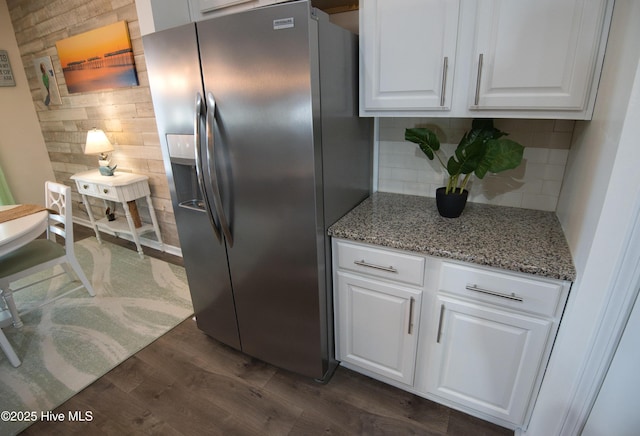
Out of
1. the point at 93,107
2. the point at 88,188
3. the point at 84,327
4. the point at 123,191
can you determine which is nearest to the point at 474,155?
the point at 84,327

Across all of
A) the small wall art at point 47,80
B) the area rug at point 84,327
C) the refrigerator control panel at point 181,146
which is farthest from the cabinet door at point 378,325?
the small wall art at point 47,80

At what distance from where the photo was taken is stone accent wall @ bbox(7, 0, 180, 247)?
2.78 metres

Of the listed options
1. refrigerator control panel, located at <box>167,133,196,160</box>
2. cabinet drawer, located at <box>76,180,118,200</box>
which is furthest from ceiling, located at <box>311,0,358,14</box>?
cabinet drawer, located at <box>76,180,118,200</box>

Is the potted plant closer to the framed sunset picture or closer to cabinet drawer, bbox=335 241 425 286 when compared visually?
cabinet drawer, bbox=335 241 425 286

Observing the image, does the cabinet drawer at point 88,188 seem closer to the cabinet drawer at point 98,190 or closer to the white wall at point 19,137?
the cabinet drawer at point 98,190

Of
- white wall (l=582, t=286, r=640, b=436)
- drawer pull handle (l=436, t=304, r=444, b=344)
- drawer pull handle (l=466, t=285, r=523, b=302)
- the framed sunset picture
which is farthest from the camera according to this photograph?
the framed sunset picture

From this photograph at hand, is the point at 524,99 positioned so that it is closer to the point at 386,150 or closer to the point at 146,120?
the point at 386,150

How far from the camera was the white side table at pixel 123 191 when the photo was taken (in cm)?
292

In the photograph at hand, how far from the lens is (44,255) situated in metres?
2.22

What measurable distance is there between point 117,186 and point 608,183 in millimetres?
3328

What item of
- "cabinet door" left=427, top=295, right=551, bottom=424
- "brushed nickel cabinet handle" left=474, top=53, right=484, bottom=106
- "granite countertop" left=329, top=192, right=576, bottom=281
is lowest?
"cabinet door" left=427, top=295, right=551, bottom=424

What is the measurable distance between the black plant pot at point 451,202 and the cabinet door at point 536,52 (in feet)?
1.37

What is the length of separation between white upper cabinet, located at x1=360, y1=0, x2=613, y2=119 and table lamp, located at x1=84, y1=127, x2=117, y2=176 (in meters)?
2.84

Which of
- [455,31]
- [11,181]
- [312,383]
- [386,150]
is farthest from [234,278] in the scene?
[11,181]
